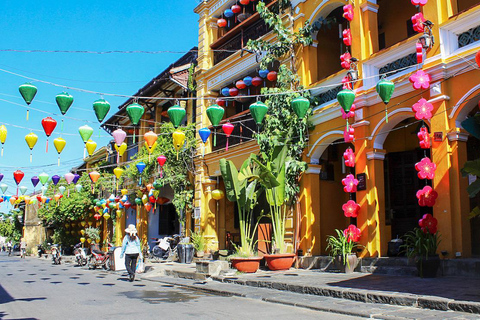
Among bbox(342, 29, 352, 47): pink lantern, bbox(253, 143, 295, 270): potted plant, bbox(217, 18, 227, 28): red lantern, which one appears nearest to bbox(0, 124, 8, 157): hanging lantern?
bbox(253, 143, 295, 270): potted plant

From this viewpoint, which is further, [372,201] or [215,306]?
[372,201]

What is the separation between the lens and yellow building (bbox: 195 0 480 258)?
9.84 m

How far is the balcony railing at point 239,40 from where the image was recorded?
16670mm

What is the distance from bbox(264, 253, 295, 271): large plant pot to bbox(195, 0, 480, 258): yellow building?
0.89 m

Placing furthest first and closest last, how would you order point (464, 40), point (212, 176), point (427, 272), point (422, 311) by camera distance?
1. point (212, 176)
2. point (464, 40)
3. point (427, 272)
4. point (422, 311)

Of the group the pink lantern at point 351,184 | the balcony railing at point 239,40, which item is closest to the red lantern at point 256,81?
→ the balcony railing at point 239,40

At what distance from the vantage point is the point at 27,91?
8695 mm

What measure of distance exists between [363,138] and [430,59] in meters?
2.58

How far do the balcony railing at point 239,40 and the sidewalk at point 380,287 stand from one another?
8861 mm

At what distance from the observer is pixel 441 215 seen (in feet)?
32.1

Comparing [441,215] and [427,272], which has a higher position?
[441,215]

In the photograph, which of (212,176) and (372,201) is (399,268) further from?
(212,176)

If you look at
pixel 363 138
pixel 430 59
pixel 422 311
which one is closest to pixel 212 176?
pixel 363 138

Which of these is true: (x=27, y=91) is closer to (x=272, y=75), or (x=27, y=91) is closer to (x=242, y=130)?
(x=272, y=75)
